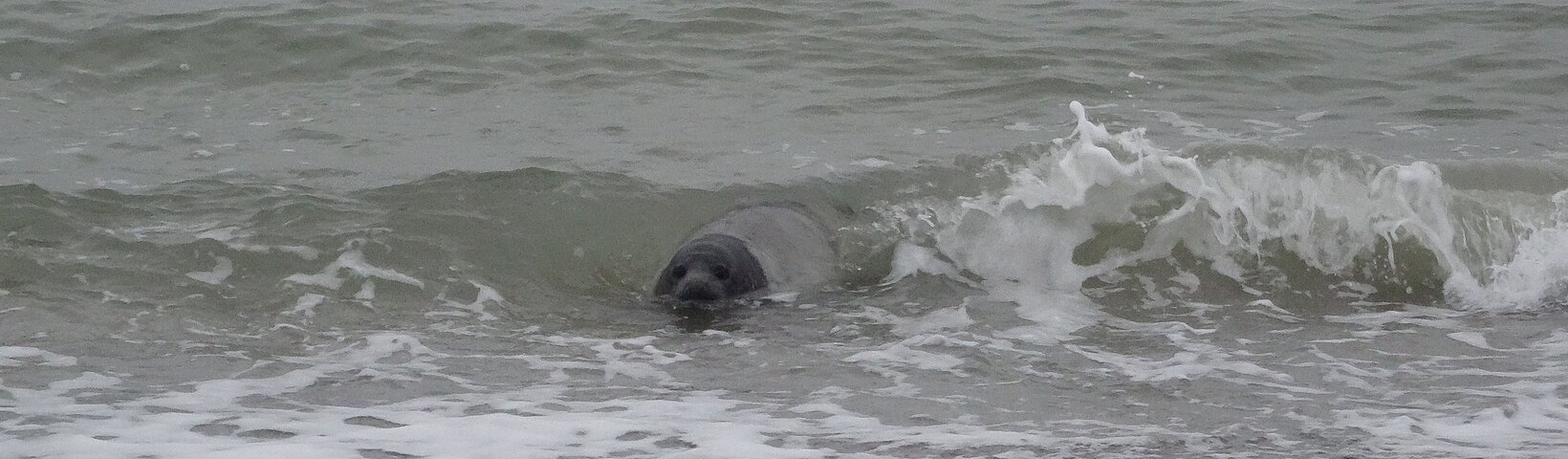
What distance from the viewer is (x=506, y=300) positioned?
8008mm

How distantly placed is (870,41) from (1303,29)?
4179 mm

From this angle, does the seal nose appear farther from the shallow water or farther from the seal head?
the shallow water

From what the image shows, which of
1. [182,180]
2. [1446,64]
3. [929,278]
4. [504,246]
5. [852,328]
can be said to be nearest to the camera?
[852,328]

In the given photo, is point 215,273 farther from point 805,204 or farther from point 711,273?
point 805,204

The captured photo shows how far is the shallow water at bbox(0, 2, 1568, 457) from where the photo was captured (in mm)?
5473

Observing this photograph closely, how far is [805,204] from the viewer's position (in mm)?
9312

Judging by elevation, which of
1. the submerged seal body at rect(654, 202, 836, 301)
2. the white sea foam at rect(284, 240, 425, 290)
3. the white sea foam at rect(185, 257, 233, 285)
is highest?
the white sea foam at rect(185, 257, 233, 285)

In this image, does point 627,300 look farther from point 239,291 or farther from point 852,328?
point 239,291

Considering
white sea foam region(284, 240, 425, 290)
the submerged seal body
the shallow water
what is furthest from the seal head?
white sea foam region(284, 240, 425, 290)

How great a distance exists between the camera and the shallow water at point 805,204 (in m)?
5.47

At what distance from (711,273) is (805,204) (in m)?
1.76

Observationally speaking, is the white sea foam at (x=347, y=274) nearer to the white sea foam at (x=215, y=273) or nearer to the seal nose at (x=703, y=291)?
the white sea foam at (x=215, y=273)

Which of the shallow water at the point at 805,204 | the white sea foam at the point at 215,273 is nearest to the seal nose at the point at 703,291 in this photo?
the shallow water at the point at 805,204

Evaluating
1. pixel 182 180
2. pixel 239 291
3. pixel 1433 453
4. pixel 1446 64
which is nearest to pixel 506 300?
pixel 239 291
